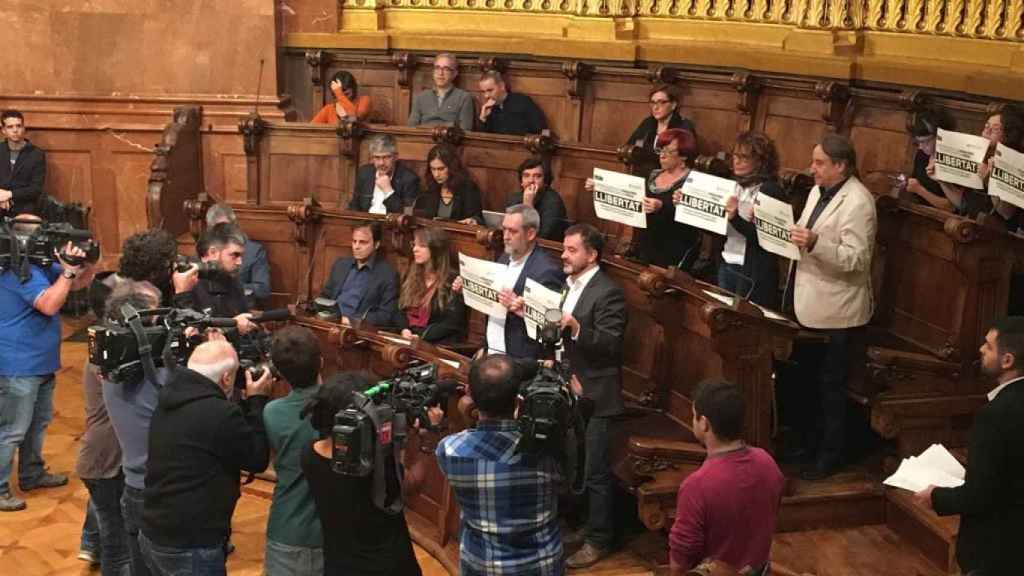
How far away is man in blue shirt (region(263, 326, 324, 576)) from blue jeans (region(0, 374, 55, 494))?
6.06 ft

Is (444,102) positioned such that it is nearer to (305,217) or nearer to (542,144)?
(542,144)

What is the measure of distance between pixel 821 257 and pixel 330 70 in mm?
3788

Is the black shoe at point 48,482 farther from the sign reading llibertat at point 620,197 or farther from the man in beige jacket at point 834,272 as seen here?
the man in beige jacket at point 834,272

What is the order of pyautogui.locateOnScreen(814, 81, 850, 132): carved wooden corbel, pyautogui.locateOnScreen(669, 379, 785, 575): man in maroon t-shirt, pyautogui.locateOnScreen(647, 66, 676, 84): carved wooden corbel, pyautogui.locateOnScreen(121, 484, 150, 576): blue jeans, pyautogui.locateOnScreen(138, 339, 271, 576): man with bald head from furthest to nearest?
pyautogui.locateOnScreen(647, 66, 676, 84): carved wooden corbel → pyautogui.locateOnScreen(814, 81, 850, 132): carved wooden corbel → pyautogui.locateOnScreen(121, 484, 150, 576): blue jeans → pyautogui.locateOnScreen(138, 339, 271, 576): man with bald head → pyautogui.locateOnScreen(669, 379, 785, 575): man in maroon t-shirt

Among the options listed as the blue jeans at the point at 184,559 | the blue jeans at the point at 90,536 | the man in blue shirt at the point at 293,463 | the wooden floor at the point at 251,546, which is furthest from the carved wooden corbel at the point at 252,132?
the blue jeans at the point at 184,559

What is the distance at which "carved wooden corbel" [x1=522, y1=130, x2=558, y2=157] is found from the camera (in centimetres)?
541

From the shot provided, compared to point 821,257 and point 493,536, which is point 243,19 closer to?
point 821,257

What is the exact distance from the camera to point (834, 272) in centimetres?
409

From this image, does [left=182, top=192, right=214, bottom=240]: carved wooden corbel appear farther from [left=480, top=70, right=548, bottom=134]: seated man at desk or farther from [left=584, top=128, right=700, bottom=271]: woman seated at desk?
[left=584, top=128, right=700, bottom=271]: woman seated at desk

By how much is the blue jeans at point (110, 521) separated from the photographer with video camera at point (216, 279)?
564mm

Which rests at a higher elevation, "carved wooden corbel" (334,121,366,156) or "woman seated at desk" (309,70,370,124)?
"woman seated at desk" (309,70,370,124)

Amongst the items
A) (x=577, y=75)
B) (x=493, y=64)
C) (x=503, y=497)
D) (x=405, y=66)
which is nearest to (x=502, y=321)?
(x=503, y=497)

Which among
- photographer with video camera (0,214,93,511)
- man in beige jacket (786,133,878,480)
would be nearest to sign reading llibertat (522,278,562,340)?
man in beige jacket (786,133,878,480)

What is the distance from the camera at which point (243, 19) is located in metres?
6.85
